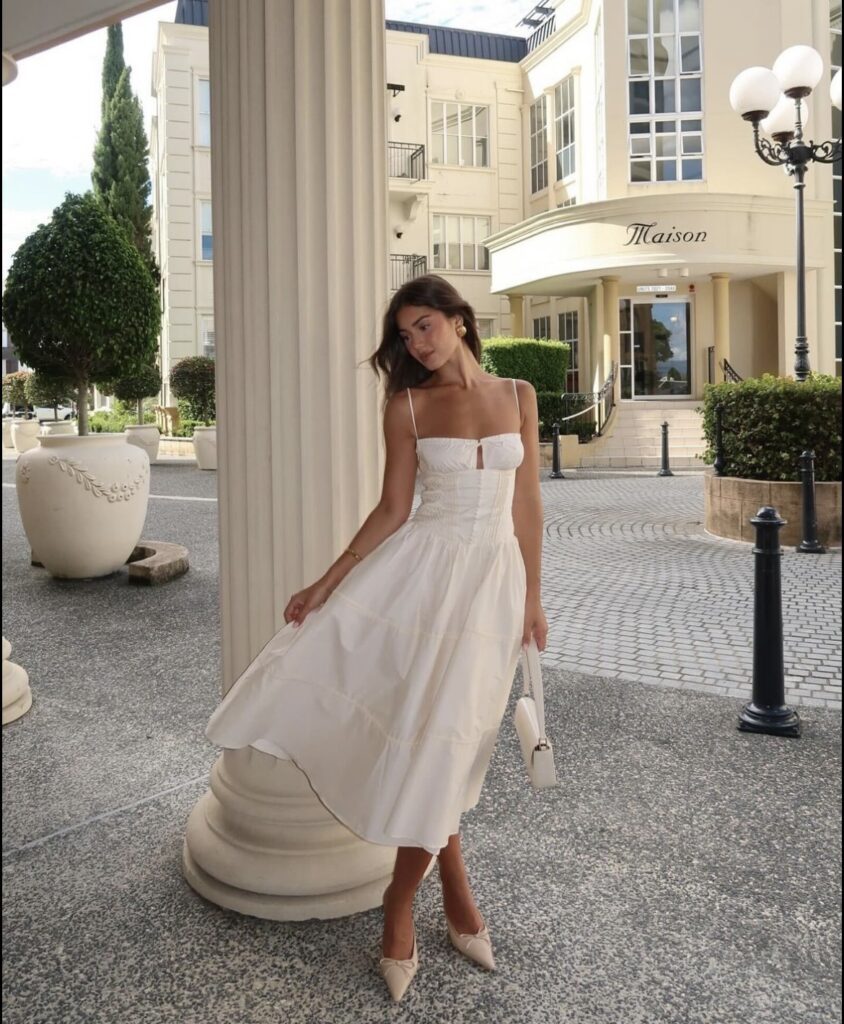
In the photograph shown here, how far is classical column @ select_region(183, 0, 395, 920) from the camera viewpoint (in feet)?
8.20

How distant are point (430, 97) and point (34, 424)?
15.1 m

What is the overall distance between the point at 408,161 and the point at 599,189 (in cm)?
641

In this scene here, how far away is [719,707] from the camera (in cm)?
423

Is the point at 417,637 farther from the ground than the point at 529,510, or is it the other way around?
the point at 529,510

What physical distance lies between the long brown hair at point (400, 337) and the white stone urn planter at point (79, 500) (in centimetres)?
523

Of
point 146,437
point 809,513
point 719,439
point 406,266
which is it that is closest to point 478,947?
point 809,513

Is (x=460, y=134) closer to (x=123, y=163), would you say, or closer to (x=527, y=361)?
(x=123, y=163)

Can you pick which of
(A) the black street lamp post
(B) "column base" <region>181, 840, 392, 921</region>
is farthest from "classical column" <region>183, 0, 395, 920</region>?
(A) the black street lamp post

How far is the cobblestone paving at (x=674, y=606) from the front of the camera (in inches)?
191

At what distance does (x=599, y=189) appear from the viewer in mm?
23406

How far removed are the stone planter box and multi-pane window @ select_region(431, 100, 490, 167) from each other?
2166 cm

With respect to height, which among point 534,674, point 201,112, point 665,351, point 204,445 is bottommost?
point 534,674

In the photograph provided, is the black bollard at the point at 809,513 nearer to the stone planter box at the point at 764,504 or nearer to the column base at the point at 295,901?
the stone planter box at the point at 764,504

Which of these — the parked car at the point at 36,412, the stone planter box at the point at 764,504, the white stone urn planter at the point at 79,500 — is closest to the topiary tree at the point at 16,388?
the parked car at the point at 36,412
